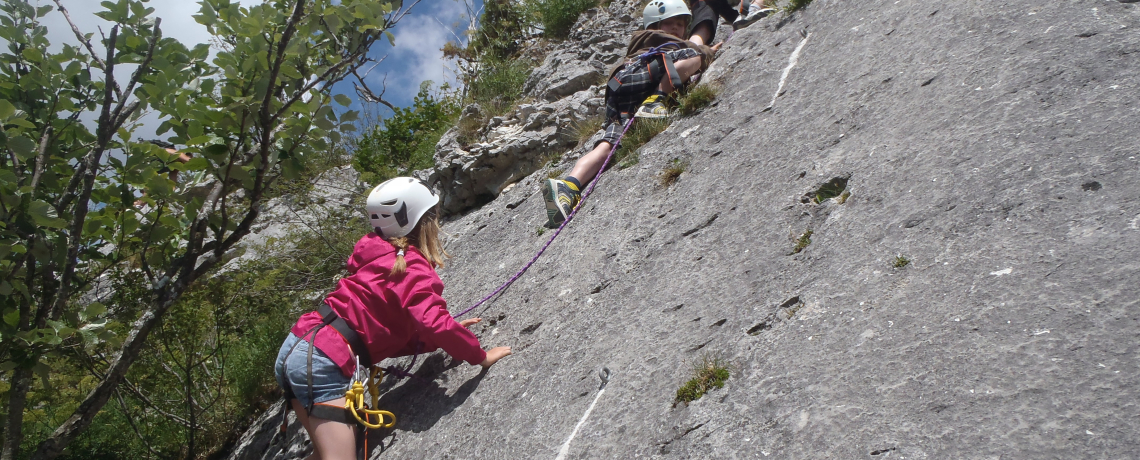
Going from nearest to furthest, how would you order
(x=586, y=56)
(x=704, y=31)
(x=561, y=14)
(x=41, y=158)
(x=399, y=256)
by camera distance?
(x=41, y=158)
(x=399, y=256)
(x=704, y=31)
(x=586, y=56)
(x=561, y=14)

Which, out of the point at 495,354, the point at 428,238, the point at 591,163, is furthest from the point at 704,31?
the point at 495,354

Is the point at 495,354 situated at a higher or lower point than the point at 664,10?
lower

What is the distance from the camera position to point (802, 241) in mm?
3088

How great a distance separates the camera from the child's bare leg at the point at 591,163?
5.15 metres

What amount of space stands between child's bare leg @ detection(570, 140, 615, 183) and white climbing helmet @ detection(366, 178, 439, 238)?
159 cm

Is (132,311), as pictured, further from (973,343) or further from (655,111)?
(973,343)

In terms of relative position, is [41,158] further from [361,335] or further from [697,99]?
[697,99]

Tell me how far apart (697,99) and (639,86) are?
59cm

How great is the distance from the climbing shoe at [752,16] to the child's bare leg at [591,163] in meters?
2.38

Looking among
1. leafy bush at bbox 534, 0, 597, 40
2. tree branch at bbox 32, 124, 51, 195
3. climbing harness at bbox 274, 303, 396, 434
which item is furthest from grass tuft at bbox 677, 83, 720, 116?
leafy bush at bbox 534, 0, 597, 40

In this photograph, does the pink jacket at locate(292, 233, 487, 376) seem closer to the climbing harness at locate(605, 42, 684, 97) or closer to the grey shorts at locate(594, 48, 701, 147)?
the grey shorts at locate(594, 48, 701, 147)

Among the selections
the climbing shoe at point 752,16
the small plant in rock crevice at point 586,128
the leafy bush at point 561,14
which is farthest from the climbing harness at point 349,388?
the leafy bush at point 561,14

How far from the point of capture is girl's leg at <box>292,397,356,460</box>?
3.18 meters

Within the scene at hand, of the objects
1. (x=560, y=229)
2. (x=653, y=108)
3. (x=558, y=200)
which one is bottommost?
(x=560, y=229)
